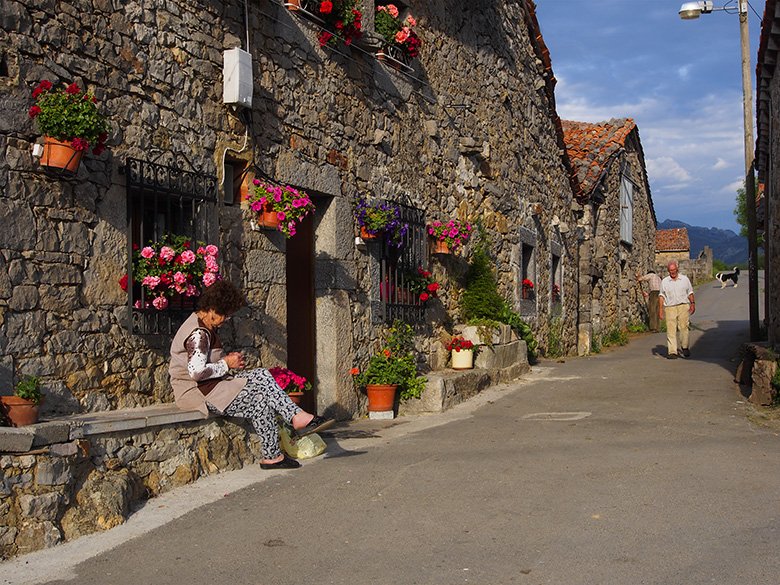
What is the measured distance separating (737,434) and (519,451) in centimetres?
201

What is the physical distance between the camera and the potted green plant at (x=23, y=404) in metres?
4.65

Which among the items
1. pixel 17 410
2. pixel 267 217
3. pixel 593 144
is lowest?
pixel 17 410

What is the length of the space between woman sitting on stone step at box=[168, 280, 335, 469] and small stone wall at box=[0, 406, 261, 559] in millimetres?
178

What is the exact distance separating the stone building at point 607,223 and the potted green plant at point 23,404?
1383cm

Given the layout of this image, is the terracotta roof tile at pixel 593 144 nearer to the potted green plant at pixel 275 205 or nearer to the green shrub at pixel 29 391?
the potted green plant at pixel 275 205

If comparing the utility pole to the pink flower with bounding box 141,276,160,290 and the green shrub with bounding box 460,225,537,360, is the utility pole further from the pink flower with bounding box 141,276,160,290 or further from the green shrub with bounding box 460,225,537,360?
the pink flower with bounding box 141,276,160,290

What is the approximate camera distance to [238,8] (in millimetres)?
7277

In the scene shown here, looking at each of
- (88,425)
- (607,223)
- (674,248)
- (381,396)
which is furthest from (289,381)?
(674,248)

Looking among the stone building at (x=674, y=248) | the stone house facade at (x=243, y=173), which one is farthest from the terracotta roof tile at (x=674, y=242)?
the stone house facade at (x=243, y=173)

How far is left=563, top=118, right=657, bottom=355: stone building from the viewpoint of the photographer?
709 inches

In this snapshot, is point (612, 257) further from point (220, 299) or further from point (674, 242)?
point (674, 242)

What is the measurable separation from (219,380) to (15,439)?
1784 millimetres

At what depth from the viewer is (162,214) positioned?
21.2 feet

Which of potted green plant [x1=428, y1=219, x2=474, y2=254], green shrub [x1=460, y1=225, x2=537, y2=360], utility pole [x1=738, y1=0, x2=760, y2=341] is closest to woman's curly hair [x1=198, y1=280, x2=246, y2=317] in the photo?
potted green plant [x1=428, y1=219, x2=474, y2=254]
